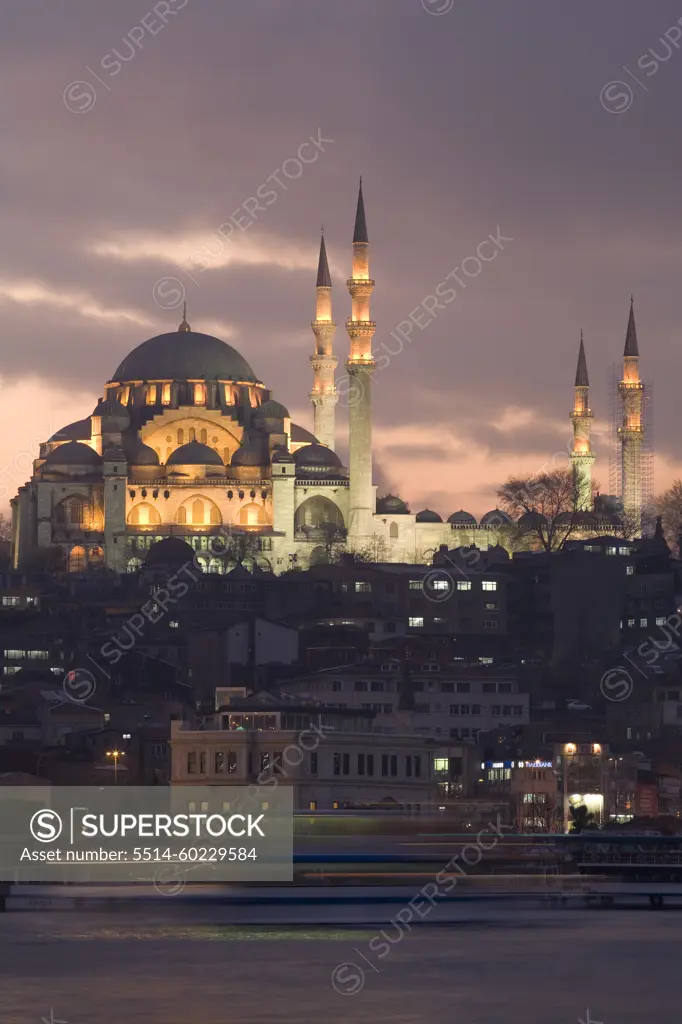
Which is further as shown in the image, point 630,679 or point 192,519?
point 192,519

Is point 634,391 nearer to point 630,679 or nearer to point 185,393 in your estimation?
point 185,393

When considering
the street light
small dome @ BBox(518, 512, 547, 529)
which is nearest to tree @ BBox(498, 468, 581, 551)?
small dome @ BBox(518, 512, 547, 529)

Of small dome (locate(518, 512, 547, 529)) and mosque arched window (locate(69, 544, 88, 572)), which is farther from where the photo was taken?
small dome (locate(518, 512, 547, 529))

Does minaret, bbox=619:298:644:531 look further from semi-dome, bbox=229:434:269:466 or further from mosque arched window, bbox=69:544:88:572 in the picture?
mosque arched window, bbox=69:544:88:572

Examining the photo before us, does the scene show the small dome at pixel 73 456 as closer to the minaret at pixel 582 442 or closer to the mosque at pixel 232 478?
the mosque at pixel 232 478

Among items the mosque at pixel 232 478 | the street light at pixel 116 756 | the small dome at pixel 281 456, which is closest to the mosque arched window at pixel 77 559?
the mosque at pixel 232 478

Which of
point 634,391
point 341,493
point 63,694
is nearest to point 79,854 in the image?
point 63,694

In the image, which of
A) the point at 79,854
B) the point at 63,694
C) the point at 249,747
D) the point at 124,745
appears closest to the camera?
the point at 79,854
